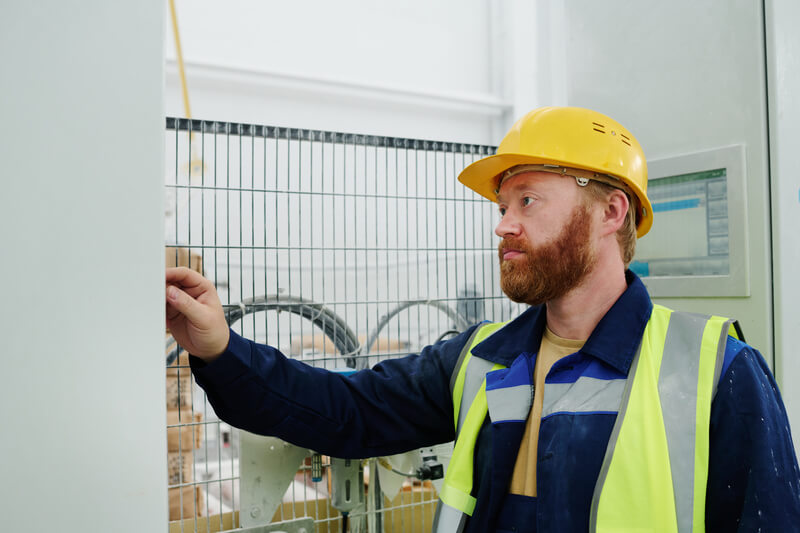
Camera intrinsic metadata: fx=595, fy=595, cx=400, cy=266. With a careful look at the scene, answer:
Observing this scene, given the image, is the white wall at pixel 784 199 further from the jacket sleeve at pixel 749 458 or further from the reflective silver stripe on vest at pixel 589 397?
the reflective silver stripe on vest at pixel 589 397

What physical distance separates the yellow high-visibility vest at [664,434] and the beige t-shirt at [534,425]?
150 mm

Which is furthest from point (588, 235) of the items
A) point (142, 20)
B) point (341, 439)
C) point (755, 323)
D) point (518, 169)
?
point (142, 20)

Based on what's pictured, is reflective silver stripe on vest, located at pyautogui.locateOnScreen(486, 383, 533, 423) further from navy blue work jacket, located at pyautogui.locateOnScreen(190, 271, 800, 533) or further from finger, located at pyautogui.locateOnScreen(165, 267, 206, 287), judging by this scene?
finger, located at pyautogui.locateOnScreen(165, 267, 206, 287)

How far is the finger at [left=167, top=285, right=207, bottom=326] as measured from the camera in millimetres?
938

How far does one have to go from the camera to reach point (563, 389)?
1.08 meters

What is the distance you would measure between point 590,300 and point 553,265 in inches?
4.6

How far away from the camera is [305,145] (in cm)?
279

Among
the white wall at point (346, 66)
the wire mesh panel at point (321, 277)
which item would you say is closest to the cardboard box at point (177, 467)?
the wire mesh panel at point (321, 277)

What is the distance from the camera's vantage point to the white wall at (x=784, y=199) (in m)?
Result: 1.30

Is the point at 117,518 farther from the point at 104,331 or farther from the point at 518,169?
the point at 518,169

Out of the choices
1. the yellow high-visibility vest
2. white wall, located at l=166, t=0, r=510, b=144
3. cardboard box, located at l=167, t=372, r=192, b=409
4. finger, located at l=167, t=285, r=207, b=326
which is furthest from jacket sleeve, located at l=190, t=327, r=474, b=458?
white wall, located at l=166, t=0, r=510, b=144

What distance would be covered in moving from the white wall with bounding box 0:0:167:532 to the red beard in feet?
2.59

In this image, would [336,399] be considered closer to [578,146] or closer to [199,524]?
[199,524]

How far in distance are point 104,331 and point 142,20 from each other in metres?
0.29
